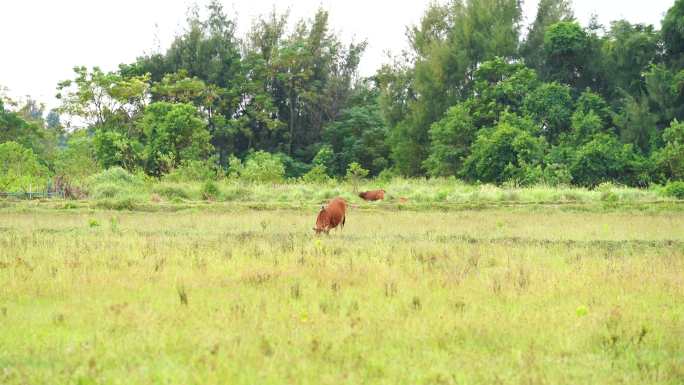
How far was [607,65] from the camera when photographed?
40.4m

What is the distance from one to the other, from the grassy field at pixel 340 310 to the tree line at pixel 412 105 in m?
21.5

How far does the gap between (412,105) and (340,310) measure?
40.0 meters

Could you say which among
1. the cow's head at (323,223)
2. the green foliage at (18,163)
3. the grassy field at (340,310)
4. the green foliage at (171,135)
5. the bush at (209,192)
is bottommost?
the grassy field at (340,310)

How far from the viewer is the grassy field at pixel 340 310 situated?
19.4 feet

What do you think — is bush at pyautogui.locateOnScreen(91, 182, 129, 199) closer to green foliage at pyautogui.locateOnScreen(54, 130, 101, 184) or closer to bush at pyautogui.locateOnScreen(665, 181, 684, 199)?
green foliage at pyautogui.locateOnScreen(54, 130, 101, 184)

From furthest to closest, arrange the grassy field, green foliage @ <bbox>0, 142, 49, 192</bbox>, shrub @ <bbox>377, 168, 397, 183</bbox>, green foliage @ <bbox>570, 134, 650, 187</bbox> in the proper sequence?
1. shrub @ <bbox>377, 168, 397, 183</bbox>
2. green foliage @ <bbox>570, 134, 650, 187</bbox>
3. green foliage @ <bbox>0, 142, 49, 192</bbox>
4. the grassy field

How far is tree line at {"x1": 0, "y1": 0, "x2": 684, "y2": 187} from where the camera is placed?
3731 centimetres

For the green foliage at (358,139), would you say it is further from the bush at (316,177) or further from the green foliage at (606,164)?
the green foliage at (606,164)

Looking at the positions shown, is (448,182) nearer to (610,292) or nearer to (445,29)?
(445,29)

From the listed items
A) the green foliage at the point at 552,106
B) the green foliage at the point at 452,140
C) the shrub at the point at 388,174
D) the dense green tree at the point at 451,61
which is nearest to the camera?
the green foliage at the point at 552,106

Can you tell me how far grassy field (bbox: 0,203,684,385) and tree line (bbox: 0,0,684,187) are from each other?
21518 mm

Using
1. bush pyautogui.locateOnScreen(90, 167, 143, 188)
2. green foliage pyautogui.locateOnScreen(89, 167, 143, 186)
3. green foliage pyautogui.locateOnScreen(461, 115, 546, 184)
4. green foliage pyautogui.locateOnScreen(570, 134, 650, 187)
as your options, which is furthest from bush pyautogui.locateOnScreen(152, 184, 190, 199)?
green foliage pyautogui.locateOnScreen(570, 134, 650, 187)

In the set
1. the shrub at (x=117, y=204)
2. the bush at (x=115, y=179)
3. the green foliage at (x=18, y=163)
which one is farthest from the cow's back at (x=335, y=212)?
the green foliage at (x=18, y=163)

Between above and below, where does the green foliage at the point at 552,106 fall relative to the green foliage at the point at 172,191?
above
